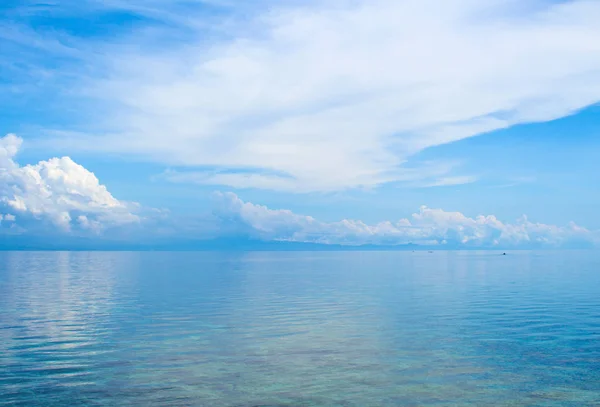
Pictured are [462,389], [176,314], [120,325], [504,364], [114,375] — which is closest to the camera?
[462,389]

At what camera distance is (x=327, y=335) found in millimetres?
45656

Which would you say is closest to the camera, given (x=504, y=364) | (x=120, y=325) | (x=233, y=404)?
(x=233, y=404)

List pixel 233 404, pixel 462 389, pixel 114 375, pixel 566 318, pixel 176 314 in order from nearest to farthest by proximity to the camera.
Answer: pixel 233 404, pixel 462 389, pixel 114 375, pixel 566 318, pixel 176 314

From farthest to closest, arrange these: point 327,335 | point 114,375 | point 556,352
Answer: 1. point 327,335
2. point 556,352
3. point 114,375

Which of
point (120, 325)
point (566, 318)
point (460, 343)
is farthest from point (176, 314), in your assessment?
point (566, 318)

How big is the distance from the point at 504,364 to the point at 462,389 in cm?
714

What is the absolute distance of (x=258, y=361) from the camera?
36.1 meters

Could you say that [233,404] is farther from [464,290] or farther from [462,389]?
[464,290]

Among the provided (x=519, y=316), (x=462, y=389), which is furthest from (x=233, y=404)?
(x=519, y=316)

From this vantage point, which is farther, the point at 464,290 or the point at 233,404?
the point at 464,290

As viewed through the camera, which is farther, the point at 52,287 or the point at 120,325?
the point at 52,287

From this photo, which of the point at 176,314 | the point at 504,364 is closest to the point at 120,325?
the point at 176,314

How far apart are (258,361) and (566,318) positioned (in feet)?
123

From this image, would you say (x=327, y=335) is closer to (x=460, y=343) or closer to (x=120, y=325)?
(x=460, y=343)
